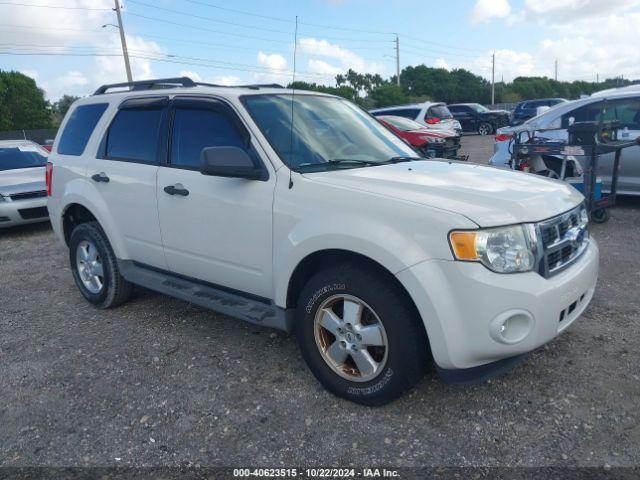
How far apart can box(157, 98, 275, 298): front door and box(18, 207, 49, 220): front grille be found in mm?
5396

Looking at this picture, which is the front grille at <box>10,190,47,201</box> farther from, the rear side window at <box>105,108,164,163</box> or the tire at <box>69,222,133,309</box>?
the rear side window at <box>105,108,164,163</box>

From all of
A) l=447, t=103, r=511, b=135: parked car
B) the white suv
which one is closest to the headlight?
the white suv

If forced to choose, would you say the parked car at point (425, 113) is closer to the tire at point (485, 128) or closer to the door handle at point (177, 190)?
the tire at point (485, 128)

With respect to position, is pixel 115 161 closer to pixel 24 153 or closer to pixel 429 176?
pixel 429 176

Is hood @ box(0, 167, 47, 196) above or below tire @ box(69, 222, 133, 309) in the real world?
above

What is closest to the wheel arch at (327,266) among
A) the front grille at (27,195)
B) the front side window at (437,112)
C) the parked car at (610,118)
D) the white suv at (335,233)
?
the white suv at (335,233)

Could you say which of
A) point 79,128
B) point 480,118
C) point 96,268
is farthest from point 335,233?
point 480,118

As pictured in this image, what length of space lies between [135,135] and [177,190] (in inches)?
34.5

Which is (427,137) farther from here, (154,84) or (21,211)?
(154,84)

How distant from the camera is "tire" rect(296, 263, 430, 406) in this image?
271 centimetres

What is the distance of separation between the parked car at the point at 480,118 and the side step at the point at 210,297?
24582 mm

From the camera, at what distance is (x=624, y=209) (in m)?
7.84

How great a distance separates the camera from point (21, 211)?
8.09 meters

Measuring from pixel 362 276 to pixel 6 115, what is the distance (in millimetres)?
65217
